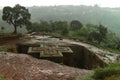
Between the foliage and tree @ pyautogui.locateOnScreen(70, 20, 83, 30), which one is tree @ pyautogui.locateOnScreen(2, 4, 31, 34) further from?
the foliage

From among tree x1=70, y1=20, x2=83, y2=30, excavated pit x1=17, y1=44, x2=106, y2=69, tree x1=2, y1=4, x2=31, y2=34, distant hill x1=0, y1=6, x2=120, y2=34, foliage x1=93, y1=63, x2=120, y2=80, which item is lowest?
distant hill x1=0, y1=6, x2=120, y2=34

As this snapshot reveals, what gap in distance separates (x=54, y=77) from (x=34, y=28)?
26.7 metres

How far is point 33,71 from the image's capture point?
7.79m

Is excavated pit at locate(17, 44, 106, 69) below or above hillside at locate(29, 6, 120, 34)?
above

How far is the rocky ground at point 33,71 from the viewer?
723 centimetres

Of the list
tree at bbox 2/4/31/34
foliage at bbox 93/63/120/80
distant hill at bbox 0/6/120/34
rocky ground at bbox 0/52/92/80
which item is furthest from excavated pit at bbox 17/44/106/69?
distant hill at bbox 0/6/120/34

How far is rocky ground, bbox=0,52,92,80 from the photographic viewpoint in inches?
285

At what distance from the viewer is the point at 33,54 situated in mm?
11883

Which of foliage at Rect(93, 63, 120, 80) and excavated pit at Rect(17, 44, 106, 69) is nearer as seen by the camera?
foliage at Rect(93, 63, 120, 80)

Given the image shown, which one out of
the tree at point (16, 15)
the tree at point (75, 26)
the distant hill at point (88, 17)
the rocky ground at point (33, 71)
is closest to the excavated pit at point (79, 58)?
the rocky ground at point (33, 71)

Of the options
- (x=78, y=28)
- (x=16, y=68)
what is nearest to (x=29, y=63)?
(x=16, y=68)

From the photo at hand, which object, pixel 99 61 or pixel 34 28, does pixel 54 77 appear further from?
pixel 34 28

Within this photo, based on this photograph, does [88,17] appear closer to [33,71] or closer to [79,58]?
[79,58]

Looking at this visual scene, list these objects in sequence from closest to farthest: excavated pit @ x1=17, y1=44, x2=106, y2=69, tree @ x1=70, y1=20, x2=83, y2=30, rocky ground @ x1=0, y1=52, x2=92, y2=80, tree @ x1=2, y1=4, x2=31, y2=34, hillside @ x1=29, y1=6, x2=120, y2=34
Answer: rocky ground @ x1=0, y1=52, x2=92, y2=80 < excavated pit @ x1=17, y1=44, x2=106, y2=69 < tree @ x1=2, y1=4, x2=31, y2=34 < tree @ x1=70, y1=20, x2=83, y2=30 < hillside @ x1=29, y1=6, x2=120, y2=34
